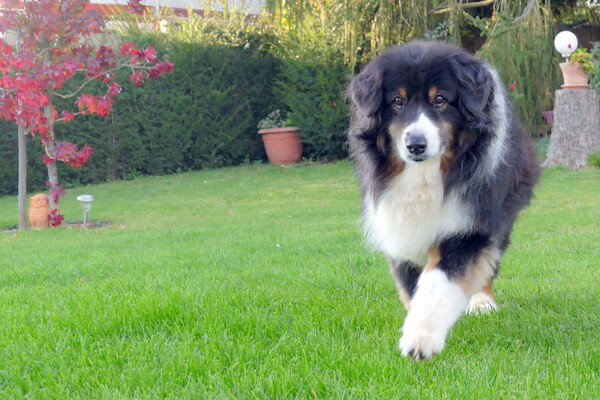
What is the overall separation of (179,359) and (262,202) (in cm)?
769

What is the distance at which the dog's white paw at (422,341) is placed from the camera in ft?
10.0

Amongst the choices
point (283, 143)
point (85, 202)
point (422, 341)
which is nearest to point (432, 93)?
point (422, 341)

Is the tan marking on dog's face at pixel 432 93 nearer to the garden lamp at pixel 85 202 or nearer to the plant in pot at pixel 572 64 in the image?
the garden lamp at pixel 85 202

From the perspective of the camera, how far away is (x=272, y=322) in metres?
3.60

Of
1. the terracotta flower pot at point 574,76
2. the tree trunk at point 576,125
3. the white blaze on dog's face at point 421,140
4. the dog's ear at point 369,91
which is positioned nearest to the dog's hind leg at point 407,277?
the white blaze on dog's face at point 421,140

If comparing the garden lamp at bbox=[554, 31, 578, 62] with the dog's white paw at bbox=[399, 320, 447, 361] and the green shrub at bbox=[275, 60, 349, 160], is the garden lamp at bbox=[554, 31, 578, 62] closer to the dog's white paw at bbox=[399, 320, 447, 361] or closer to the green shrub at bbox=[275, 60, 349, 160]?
the green shrub at bbox=[275, 60, 349, 160]

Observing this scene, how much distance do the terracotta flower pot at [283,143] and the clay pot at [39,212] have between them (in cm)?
729

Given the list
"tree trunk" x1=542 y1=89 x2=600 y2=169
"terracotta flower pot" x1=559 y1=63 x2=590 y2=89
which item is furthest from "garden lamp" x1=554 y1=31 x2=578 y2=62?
"tree trunk" x1=542 y1=89 x2=600 y2=169

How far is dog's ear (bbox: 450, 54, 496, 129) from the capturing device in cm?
340

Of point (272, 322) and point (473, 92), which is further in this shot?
point (272, 322)

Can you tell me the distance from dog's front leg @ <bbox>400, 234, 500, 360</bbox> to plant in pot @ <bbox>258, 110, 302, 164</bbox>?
12.5 m

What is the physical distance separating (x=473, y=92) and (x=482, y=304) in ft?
4.55

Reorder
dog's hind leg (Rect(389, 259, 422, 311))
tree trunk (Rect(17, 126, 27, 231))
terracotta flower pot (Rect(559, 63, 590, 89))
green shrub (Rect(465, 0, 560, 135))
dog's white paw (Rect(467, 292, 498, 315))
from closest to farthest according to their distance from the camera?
dog's hind leg (Rect(389, 259, 422, 311)) < dog's white paw (Rect(467, 292, 498, 315)) < tree trunk (Rect(17, 126, 27, 231)) < terracotta flower pot (Rect(559, 63, 590, 89)) < green shrub (Rect(465, 0, 560, 135))

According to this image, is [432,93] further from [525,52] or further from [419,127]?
[525,52]
